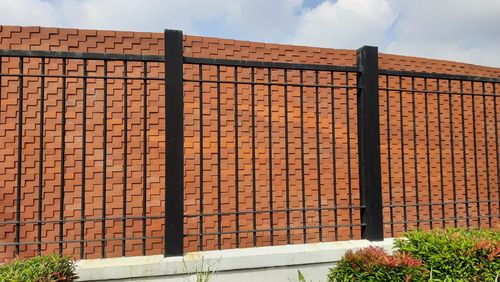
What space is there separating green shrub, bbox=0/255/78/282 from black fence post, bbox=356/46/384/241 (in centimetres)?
266

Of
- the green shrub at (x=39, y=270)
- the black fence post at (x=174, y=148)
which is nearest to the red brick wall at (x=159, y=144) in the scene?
the black fence post at (x=174, y=148)

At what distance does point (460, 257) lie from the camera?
8.86ft

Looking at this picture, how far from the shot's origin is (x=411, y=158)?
21.8 feet

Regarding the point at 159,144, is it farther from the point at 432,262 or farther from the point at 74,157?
the point at 432,262

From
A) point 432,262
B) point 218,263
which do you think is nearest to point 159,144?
point 218,263

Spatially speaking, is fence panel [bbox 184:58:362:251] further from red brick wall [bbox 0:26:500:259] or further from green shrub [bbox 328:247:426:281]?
green shrub [bbox 328:247:426:281]

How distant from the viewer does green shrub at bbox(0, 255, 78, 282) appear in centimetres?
195

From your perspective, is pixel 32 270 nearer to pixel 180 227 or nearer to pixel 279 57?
pixel 180 227

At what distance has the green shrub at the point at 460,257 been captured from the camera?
2680 mm

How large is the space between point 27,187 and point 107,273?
3.19 m

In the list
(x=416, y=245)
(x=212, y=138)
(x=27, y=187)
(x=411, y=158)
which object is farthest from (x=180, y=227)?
(x=411, y=158)

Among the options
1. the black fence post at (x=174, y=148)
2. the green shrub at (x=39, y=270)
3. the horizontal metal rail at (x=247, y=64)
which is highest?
the horizontal metal rail at (x=247, y=64)

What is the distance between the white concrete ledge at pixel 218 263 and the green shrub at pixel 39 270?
0.38 meters

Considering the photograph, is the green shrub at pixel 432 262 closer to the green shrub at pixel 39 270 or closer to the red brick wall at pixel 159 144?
the green shrub at pixel 39 270
